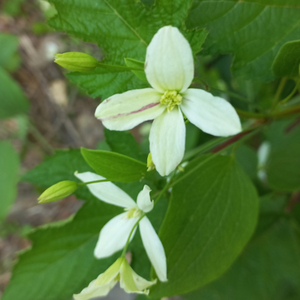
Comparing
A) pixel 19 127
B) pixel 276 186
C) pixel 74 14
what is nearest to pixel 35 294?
pixel 74 14

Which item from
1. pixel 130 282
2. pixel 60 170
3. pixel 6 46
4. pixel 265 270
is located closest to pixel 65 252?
pixel 60 170

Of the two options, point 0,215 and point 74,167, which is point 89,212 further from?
point 0,215

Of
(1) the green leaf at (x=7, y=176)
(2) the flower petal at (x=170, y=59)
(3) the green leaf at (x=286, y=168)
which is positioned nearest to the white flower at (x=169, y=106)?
(2) the flower petal at (x=170, y=59)

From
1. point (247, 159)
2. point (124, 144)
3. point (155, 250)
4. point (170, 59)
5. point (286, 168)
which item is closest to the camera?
point (170, 59)

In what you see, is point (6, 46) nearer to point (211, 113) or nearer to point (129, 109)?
point (129, 109)

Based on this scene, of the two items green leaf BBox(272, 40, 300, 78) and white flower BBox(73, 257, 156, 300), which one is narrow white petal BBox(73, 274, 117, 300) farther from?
green leaf BBox(272, 40, 300, 78)

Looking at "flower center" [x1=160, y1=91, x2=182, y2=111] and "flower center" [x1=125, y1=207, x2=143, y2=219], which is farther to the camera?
"flower center" [x1=125, y1=207, x2=143, y2=219]

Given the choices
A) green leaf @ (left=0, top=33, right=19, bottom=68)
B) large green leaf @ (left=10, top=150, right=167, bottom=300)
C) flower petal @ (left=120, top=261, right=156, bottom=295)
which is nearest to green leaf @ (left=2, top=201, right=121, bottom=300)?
large green leaf @ (left=10, top=150, right=167, bottom=300)
